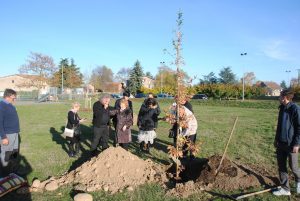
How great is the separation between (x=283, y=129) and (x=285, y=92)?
0.72m

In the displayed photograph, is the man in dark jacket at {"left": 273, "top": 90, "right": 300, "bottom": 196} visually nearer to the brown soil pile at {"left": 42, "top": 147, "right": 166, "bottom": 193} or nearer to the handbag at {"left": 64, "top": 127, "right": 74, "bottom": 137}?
the brown soil pile at {"left": 42, "top": 147, "right": 166, "bottom": 193}

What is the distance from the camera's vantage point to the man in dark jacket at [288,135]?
5809mm

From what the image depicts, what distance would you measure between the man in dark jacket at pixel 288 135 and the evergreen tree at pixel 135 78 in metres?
71.5

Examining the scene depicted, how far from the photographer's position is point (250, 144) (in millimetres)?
11594

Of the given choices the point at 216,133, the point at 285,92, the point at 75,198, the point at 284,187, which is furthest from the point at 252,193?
the point at 216,133

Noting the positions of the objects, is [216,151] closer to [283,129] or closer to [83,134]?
[283,129]

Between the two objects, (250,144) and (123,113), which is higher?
(123,113)

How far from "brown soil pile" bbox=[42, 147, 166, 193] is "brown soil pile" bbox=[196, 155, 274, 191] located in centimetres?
102

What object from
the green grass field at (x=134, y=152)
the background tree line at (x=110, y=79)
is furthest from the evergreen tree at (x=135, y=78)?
the green grass field at (x=134, y=152)

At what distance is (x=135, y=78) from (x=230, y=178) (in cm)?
7116

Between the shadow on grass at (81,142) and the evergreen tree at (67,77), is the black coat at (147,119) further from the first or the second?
the evergreen tree at (67,77)

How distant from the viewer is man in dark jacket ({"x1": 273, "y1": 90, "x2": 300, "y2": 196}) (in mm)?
5809

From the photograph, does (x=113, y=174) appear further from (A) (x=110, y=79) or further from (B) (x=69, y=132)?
(A) (x=110, y=79)

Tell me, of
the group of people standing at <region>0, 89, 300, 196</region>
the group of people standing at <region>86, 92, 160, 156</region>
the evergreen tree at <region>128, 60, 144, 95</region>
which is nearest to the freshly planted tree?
the group of people standing at <region>0, 89, 300, 196</region>
